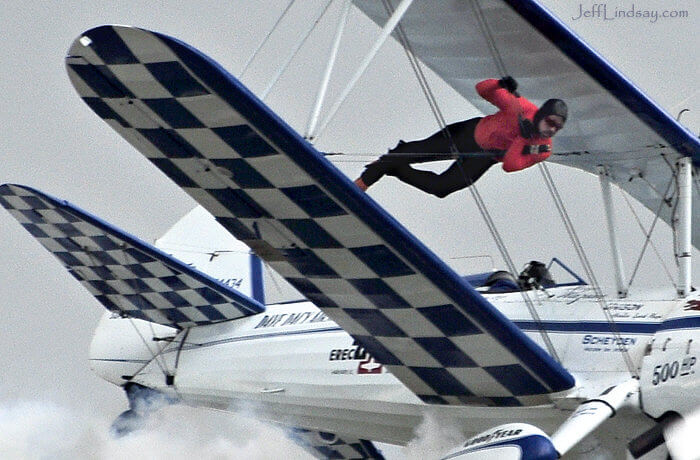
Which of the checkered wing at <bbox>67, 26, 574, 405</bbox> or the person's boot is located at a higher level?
the person's boot

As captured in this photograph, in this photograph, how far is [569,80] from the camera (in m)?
8.16

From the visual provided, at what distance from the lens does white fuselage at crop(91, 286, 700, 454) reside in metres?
7.34

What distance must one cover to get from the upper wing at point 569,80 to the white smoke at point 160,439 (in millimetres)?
2870

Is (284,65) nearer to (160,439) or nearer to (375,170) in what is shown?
(375,170)

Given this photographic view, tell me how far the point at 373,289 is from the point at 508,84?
162 centimetres

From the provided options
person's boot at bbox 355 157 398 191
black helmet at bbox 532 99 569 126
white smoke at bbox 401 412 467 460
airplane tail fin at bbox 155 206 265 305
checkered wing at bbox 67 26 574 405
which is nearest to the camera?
checkered wing at bbox 67 26 574 405

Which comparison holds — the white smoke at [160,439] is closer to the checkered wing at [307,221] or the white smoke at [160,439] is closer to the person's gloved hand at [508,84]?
the checkered wing at [307,221]

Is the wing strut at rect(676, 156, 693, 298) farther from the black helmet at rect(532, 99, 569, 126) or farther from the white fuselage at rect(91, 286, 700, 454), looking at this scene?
the black helmet at rect(532, 99, 569, 126)

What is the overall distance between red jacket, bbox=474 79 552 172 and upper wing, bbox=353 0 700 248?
354 mm

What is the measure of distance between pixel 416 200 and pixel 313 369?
7.02 meters

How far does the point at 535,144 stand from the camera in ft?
26.0

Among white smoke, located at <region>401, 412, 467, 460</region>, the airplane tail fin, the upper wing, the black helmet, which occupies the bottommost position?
white smoke, located at <region>401, 412, 467, 460</region>

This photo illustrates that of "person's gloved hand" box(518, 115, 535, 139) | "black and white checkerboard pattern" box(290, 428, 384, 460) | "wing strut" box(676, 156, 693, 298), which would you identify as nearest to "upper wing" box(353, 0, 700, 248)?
"wing strut" box(676, 156, 693, 298)

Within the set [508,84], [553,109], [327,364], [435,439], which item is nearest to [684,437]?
[435,439]
